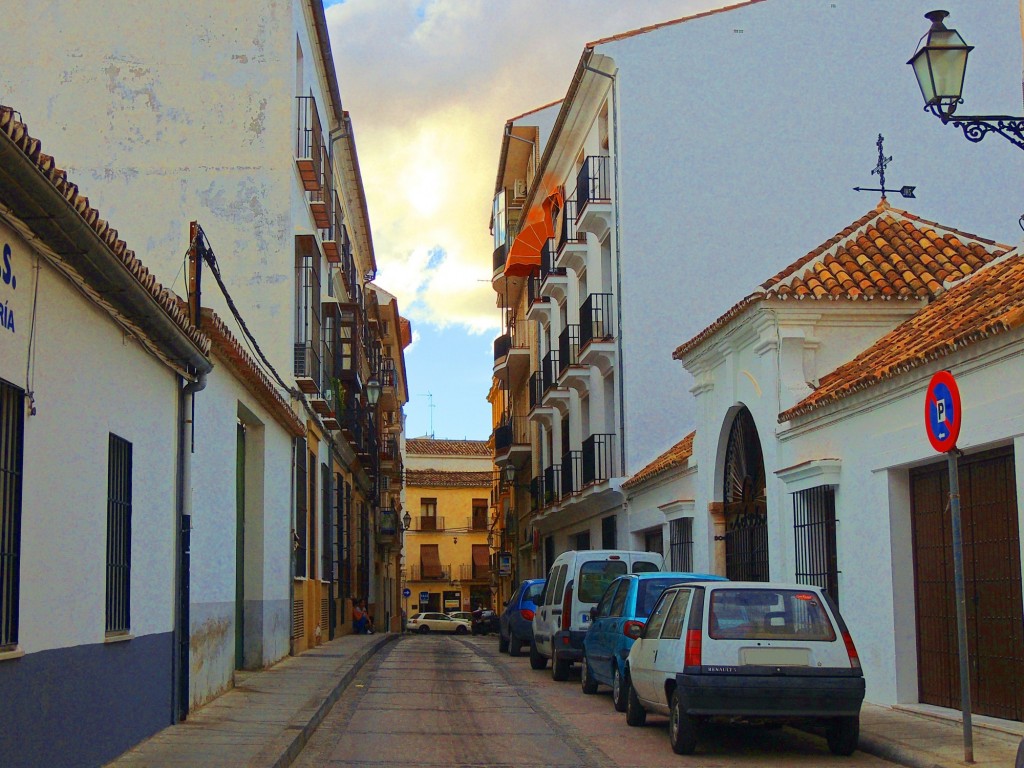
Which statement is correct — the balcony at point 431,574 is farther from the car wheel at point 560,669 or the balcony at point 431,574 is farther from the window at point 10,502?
the window at point 10,502

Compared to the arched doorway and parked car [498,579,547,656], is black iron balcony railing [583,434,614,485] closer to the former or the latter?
parked car [498,579,547,656]

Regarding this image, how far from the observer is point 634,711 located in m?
12.9

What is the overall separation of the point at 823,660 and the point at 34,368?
A: 260 inches

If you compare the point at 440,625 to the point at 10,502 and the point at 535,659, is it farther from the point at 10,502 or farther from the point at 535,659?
the point at 10,502

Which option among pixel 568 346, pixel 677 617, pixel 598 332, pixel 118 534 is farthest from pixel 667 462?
pixel 118 534

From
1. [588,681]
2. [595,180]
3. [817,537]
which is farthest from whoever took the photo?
[595,180]

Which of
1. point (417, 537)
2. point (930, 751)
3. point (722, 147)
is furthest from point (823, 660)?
point (417, 537)

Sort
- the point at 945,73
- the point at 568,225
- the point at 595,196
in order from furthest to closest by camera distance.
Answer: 1. the point at 568,225
2. the point at 595,196
3. the point at 945,73

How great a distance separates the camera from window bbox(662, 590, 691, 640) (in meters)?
11.4

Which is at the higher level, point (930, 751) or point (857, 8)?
point (857, 8)

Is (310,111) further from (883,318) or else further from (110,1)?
(883,318)

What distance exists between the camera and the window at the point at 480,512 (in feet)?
270

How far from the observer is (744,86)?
2931cm

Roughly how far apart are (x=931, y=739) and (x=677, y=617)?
234 cm
